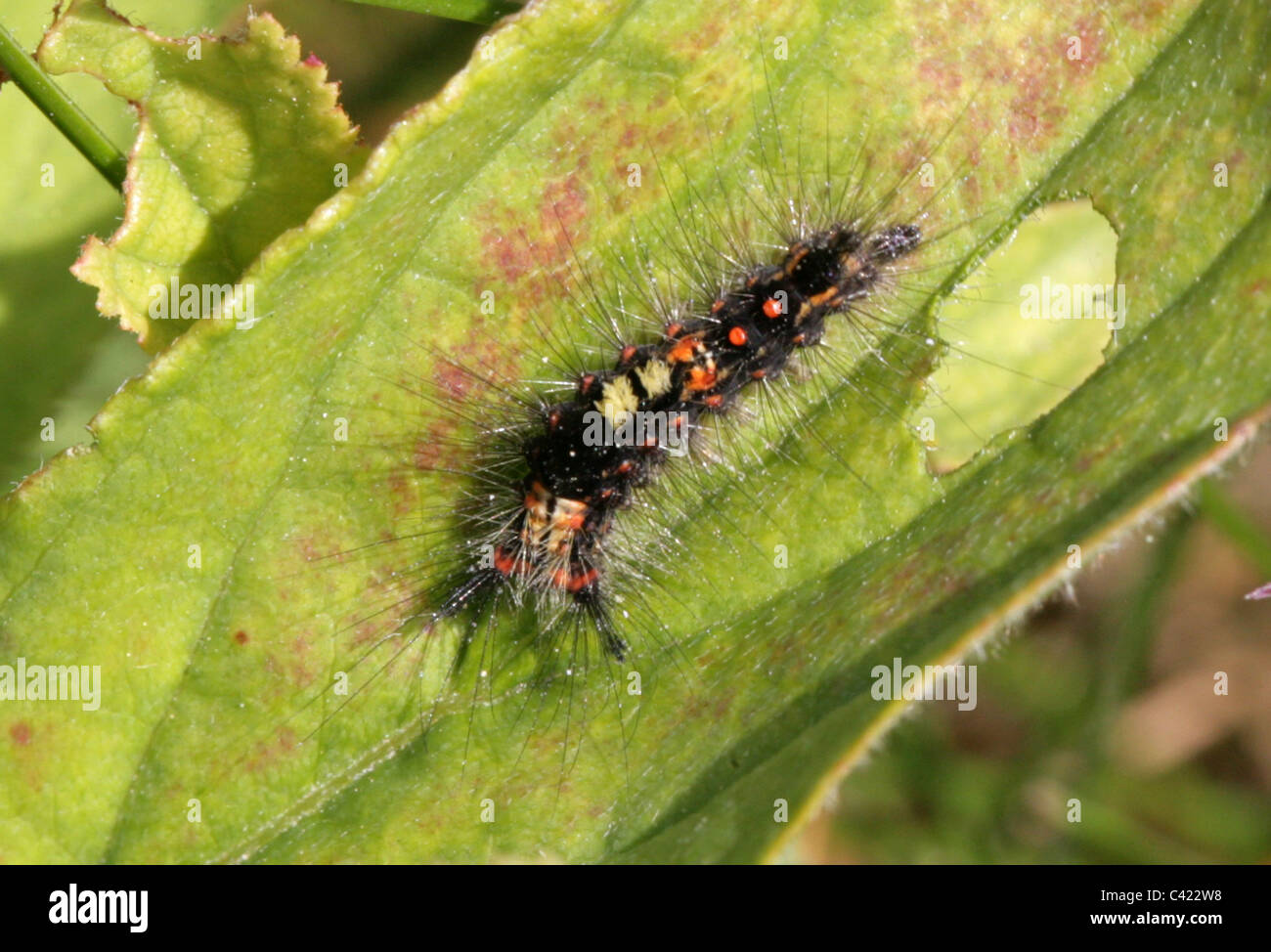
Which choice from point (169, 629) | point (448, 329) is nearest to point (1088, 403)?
point (448, 329)

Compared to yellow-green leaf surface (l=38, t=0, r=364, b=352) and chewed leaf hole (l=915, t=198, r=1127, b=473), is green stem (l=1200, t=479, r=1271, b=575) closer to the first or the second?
chewed leaf hole (l=915, t=198, r=1127, b=473)

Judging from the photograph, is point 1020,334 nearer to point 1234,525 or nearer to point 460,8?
point 1234,525

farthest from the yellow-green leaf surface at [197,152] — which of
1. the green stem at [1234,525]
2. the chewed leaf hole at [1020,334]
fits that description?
the green stem at [1234,525]

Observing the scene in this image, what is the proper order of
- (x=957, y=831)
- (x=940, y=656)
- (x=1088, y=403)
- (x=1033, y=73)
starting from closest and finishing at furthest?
1. (x=940, y=656)
2. (x=1088, y=403)
3. (x=1033, y=73)
4. (x=957, y=831)

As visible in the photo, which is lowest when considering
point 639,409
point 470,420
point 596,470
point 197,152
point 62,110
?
point 596,470

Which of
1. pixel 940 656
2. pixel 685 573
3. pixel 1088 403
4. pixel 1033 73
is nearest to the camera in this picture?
pixel 940 656

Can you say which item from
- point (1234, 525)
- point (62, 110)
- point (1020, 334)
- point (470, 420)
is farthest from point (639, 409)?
point (1234, 525)

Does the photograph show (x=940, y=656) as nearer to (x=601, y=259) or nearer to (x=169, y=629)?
(x=601, y=259)
